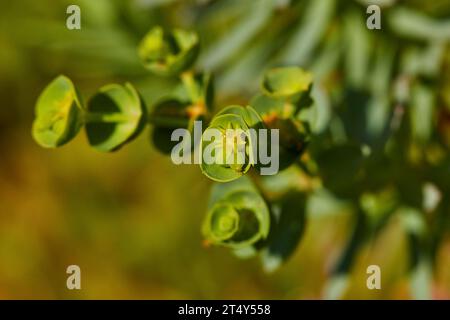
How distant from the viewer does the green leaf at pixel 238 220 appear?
1.77ft

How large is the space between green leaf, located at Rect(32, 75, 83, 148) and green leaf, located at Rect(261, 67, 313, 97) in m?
0.15

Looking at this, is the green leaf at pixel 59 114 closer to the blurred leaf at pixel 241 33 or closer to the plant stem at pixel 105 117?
the plant stem at pixel 105 117

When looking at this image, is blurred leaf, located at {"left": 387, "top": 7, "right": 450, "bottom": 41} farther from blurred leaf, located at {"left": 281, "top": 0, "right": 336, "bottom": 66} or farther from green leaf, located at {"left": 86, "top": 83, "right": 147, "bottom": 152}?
green leaf, located at {"left": 86, "top": 83, "right": 147, "bottom": 152}

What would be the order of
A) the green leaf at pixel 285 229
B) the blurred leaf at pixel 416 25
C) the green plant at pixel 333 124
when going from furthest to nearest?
1. the blurred leaf at pixel 416 25
2. the green leaf at pixel 285 229
3. the green plant at pixel 333 124

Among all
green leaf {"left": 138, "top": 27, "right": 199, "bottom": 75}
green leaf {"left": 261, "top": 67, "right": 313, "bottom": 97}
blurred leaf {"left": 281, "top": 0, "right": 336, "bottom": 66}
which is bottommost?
green leaf {"left": 261, "top": 67, "right": 313, "bottom": 97}

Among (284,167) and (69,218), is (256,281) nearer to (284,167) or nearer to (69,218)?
(69,218)

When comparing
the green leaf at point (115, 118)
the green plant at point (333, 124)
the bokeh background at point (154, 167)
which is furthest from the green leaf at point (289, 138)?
the bokeh background at point (154, 167)

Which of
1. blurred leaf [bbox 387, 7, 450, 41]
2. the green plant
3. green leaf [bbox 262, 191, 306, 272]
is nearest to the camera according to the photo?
the green plant

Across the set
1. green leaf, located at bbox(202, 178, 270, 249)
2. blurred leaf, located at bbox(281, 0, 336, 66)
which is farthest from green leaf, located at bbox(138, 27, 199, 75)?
blurred leaf, located at bbox(281, 0, 336, 66)

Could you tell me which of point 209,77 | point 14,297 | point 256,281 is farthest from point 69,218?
point 209,77

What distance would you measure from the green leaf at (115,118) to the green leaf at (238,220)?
91mm

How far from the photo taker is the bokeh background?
0.86 m

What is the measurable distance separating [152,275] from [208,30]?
0.49 meters

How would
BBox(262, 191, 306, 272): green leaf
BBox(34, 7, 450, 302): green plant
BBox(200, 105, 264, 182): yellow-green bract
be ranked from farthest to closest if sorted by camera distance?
BBox(262, 191, 306, 272): green leaf < BBox(34, 7, 450, 302): green plant < BBox(200, 105, 264, 182): yellow-green bract
